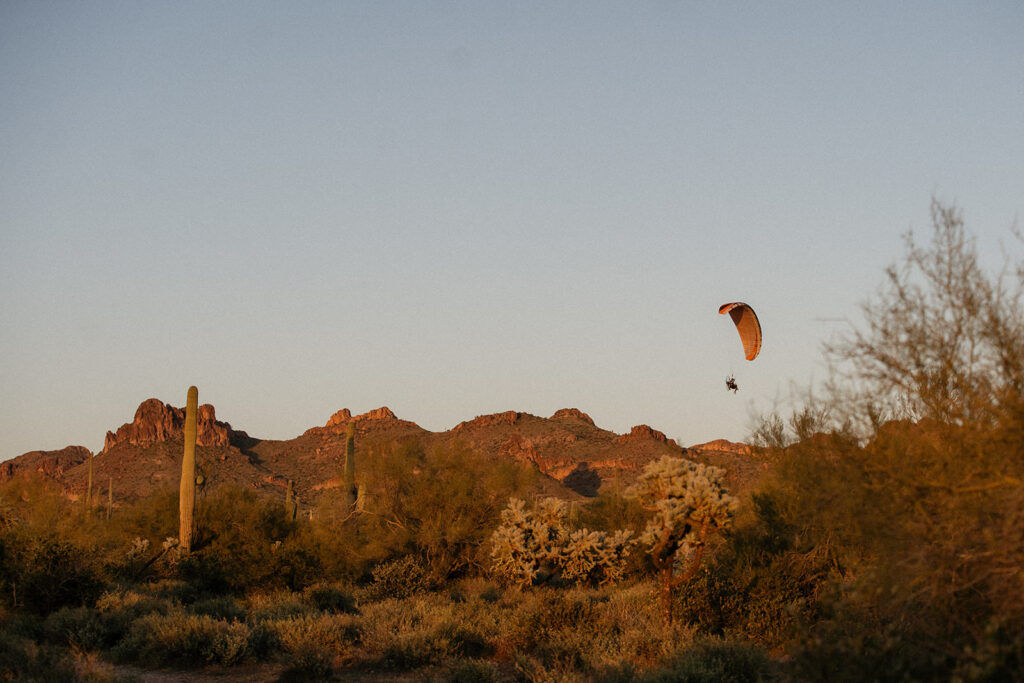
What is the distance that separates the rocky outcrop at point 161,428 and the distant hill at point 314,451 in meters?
0.10

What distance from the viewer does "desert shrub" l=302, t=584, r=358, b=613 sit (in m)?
18.3

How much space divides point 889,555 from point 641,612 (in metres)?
9.25

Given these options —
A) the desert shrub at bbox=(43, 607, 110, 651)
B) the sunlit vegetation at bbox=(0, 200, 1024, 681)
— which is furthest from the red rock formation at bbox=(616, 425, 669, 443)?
the desert shrub at bbox=(43, 607, 110, 651)

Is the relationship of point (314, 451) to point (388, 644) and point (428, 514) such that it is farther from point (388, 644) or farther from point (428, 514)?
point (388, 644)

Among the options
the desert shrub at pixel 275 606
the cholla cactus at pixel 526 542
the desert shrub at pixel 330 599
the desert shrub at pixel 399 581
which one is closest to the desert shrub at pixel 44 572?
the desert shrub at pixel 275 606

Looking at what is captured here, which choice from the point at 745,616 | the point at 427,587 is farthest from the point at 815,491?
the point at 427,587

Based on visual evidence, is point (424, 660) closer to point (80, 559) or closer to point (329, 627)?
point (329, 627)

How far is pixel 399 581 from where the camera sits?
782 inches

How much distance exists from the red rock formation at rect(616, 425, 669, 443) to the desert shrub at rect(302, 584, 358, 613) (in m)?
52.4

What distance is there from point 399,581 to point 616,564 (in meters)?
5.16

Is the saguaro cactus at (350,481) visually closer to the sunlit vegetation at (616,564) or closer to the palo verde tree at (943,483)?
the sunlit vegetation at (616,564)

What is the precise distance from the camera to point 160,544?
84.6ft

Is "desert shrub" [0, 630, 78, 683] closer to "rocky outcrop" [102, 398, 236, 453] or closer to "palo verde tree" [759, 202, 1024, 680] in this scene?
"palo verde tree" [759, 202, 1024, 680]

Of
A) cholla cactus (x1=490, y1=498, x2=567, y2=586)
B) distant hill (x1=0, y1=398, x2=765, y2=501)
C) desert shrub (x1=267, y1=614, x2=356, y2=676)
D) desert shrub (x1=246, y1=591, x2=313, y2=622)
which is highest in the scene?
distant hill (x1=0, y1=398, x2=765, y2=501)
